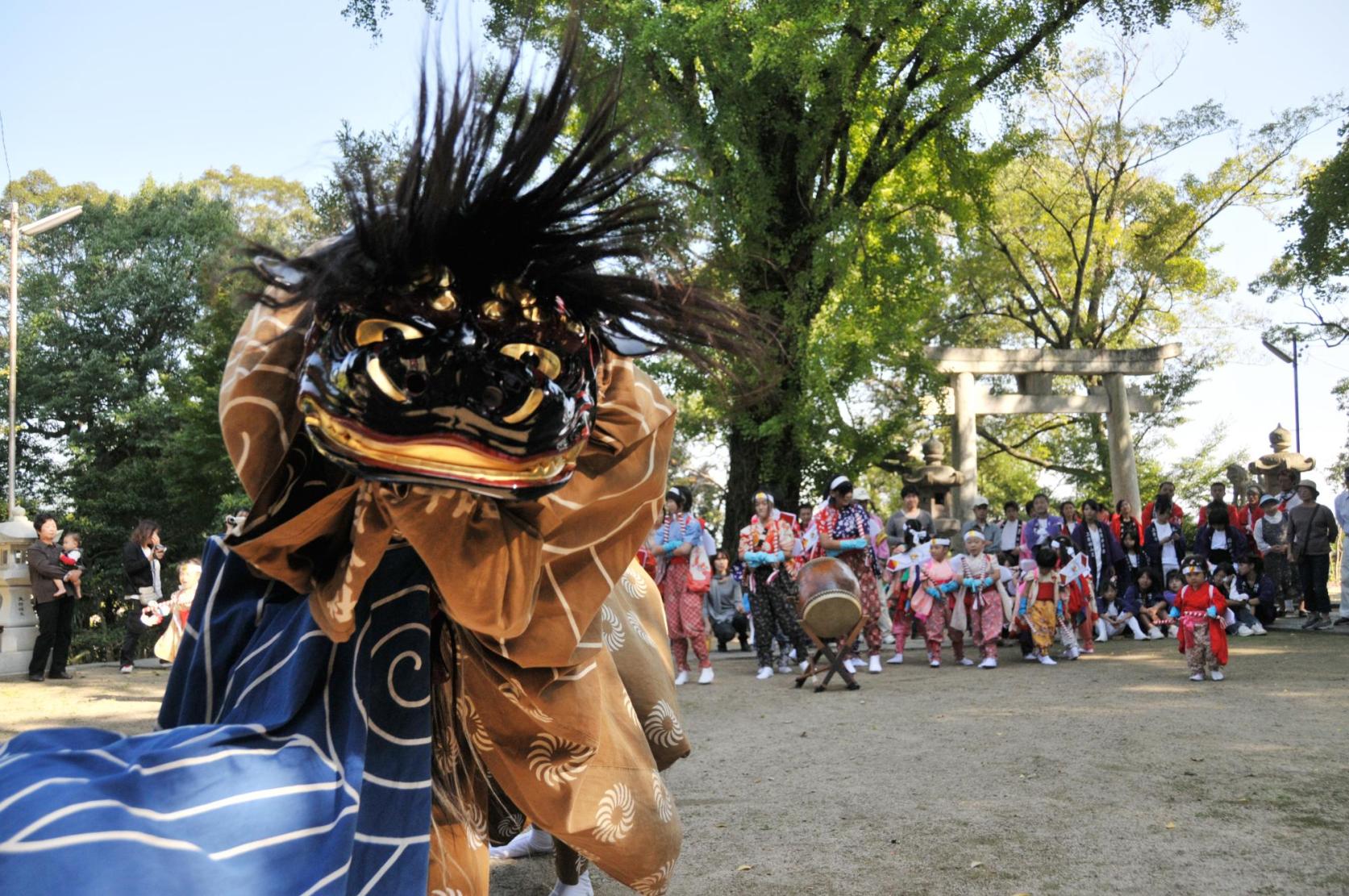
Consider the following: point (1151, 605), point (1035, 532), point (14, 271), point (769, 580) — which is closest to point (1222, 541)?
point (1151, 605)

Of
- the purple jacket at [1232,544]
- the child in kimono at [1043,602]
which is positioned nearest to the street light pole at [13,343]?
the child in kimono at [1043,602]

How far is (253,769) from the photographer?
1650 mm

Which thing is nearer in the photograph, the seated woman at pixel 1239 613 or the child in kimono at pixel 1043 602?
the child in kimono at pixel 1043 602

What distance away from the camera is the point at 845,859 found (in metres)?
4.65

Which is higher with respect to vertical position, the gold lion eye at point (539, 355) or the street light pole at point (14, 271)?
the street light pole at point (14, 271)

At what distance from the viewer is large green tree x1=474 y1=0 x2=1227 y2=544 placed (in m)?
14.5

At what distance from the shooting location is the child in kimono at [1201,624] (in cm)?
964

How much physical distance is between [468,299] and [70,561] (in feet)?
44.2

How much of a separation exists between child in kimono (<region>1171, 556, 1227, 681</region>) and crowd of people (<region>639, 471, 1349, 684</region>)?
1cm

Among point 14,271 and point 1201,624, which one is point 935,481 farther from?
point 14,271

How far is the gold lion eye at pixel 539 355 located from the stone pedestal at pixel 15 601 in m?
14.3

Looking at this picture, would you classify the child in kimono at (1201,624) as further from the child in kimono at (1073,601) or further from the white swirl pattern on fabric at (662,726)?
the white swirl pattern on fabric at (662,726)

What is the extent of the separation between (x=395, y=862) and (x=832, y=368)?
14.7 meters

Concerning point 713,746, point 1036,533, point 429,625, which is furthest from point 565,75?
point 1036,533
